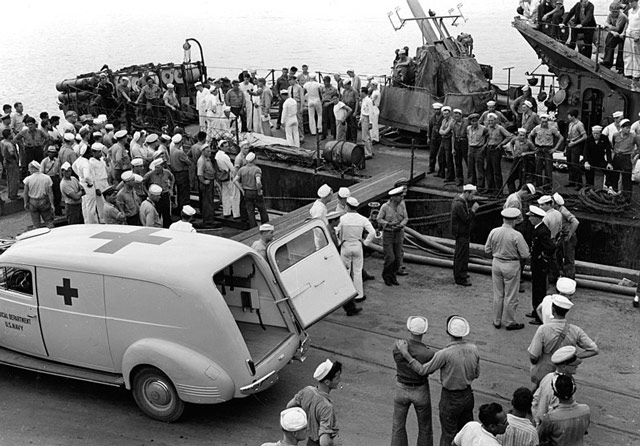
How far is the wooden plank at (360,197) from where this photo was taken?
13.1 meters

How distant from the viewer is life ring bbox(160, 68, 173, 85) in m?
24.6

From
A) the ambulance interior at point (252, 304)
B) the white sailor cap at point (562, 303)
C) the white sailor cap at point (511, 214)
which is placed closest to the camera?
the white sailor cap at point (562, 303)

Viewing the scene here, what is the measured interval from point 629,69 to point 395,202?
7946 millimetres

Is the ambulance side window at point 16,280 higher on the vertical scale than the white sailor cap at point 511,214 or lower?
lower

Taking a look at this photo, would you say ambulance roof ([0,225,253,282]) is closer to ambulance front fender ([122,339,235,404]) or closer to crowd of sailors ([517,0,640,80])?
ambulance front fender ([122,339,235,404])

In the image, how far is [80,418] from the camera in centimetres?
858

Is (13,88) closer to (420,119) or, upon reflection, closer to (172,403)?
(420,119)

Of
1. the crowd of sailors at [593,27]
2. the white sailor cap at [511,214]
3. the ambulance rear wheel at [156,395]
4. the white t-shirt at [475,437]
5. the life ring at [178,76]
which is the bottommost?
the ambulance rear wheel at [156,395]

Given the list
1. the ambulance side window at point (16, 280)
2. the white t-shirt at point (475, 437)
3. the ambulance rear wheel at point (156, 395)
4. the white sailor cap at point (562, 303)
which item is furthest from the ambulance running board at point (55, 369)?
the white sailor cap at point (562, 303)

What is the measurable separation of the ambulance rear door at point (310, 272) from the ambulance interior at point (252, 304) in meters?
0.22

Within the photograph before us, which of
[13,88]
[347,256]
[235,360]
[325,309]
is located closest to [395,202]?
[347,256]

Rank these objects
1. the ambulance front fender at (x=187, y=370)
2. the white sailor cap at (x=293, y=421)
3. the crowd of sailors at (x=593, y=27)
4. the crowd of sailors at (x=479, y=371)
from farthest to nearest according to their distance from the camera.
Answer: the crowd of sailors at (x=593, y=27) → the ambulance front fender at (x=187, y=370) → the crowd of sailors at (x=479, y=371) → the white sailor cap at (x=293, y=421)

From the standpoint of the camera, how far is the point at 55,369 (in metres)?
8.76

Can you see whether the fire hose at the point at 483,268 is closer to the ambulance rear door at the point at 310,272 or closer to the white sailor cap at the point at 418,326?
the ambulance rear door at the point at 310,272
